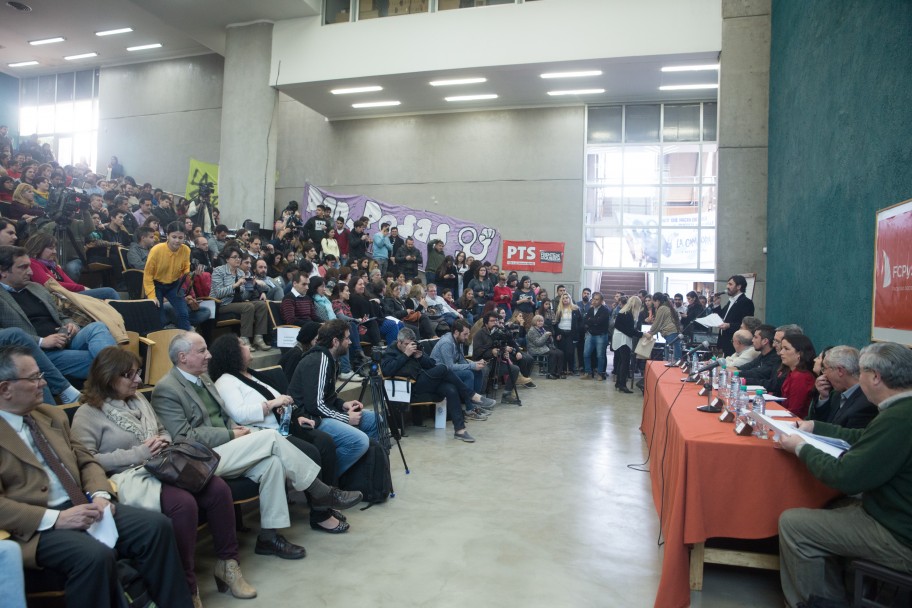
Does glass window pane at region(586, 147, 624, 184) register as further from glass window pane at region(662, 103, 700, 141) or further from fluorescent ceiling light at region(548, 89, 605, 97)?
fluorescent ceiling light at region(548, 89, 605, 97)

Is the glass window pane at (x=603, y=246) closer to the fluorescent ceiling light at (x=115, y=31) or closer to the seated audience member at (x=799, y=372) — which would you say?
the seated audience member at (x=799, y=372)

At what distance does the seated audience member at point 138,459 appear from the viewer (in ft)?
8.47

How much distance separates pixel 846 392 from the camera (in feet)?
10.1

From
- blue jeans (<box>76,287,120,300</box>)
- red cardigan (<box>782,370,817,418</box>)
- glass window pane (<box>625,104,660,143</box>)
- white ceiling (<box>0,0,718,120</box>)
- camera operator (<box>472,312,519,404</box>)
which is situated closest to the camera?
red cardigan (<box>782,370,817,418</box>)

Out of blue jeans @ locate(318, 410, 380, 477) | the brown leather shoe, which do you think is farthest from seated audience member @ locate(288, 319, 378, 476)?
the brown leather shoe

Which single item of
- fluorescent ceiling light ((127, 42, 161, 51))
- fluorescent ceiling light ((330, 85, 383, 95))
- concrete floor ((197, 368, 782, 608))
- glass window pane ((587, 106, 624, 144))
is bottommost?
concrete floor ((197, 368, 782, 608))

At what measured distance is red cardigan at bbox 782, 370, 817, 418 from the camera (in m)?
3.82

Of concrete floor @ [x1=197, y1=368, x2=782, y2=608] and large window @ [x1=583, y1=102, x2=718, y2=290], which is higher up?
large window @ [x1=583, y1=102, x2=718, y2=290]

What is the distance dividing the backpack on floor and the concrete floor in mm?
103

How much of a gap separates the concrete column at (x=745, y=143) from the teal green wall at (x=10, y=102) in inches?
750

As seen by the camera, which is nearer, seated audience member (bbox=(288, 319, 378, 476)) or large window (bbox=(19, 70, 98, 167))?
seated audience member (bbox=(288, 319, 378, 476))

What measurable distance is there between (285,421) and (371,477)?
2.61ft

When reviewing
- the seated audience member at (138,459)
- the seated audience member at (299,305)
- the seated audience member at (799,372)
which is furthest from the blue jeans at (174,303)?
the seated audience member at (799,372)

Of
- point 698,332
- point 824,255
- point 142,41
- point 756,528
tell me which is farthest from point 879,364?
point 142,41
